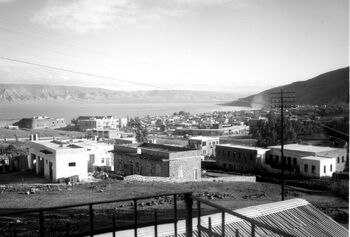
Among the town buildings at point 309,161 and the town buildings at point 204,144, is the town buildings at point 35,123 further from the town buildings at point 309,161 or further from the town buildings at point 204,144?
the town buildings at point 309,161

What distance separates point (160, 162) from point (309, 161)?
1209cm

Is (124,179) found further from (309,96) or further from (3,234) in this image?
(309,96)

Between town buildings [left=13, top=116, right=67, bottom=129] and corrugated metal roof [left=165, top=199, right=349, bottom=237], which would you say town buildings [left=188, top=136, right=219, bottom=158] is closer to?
town buildings [left=13, top=116, right=67, bottom=129]

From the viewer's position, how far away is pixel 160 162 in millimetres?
24031

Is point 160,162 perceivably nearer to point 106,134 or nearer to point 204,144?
point 204,144

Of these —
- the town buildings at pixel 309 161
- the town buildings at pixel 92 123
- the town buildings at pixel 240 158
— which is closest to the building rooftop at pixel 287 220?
the town buildings at pixel 309 161

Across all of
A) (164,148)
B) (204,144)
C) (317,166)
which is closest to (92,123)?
(204,144)

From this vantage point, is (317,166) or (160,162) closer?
(160,162)

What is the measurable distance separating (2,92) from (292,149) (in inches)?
3048

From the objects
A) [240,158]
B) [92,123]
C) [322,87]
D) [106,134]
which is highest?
[322,87]

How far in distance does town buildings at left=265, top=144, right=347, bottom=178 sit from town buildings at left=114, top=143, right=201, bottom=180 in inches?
344

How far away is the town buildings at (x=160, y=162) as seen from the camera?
23953 millimetres

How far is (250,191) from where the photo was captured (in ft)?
69.7

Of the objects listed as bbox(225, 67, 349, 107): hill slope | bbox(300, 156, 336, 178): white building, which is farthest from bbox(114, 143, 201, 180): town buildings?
bbox(225, 67, 349, 107): hill slope
